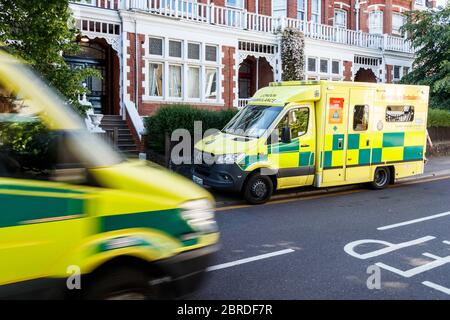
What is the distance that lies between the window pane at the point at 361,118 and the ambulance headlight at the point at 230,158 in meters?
3.34

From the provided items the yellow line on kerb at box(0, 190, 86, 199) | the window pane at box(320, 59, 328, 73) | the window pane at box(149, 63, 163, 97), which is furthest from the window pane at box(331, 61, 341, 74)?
the yellow line on kerb at box(0, 190, 86, 199)

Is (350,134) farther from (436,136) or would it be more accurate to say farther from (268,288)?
(436,136)

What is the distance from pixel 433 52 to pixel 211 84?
12.7 meters

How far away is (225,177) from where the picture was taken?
9.27m

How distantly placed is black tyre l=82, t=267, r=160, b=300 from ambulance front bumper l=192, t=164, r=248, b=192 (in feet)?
19.0

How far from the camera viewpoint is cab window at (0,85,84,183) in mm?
2959

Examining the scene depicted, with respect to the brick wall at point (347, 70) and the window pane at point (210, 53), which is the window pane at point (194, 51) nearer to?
the window pane at point (210, 53)

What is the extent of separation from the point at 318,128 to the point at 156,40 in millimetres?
9339

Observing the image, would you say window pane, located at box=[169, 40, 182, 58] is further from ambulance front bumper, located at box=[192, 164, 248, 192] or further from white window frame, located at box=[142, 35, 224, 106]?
ambulance front bumper, located at box=[192, 164, 248, 192]

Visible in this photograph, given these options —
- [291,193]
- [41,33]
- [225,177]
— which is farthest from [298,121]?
[41,33]

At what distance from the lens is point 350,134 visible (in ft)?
35.1

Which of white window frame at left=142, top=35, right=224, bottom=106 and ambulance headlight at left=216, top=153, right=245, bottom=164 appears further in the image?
white window frame at left=142, top=35, right=224, bottom=106

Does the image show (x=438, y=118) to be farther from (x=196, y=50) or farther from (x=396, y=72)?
(x=196, y=50)

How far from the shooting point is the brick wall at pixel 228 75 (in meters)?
19.0
